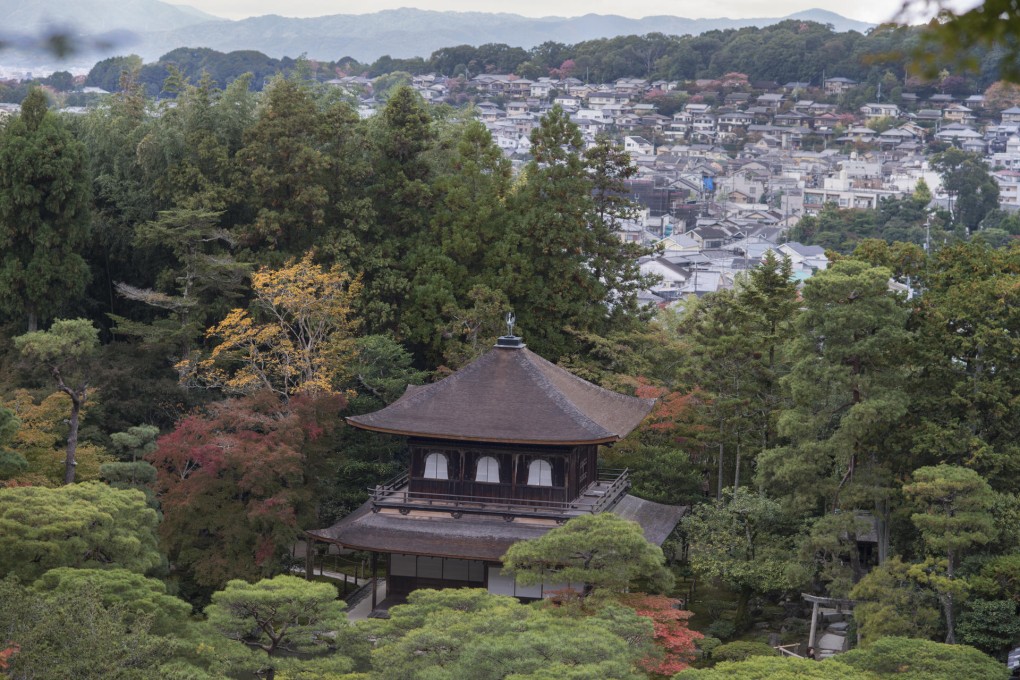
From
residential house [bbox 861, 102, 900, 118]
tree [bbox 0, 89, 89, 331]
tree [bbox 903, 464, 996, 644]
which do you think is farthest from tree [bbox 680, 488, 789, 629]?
residential house [bbox 861, 102, 900, 118]

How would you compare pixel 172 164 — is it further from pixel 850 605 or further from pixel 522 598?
pixel 850 605

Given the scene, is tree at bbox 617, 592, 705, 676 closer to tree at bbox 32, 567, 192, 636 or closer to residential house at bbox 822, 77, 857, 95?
tree at bbox 32, 567, 192, 636

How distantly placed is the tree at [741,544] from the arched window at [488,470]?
392cm

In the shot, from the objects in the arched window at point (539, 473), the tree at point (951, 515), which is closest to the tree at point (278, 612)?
the arched window at point (539, 473)

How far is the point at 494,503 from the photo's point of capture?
25.2m

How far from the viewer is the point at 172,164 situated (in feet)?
111

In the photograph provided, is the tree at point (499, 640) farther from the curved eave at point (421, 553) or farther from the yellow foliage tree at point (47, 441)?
the yellow foliage tree at point (47, 441)

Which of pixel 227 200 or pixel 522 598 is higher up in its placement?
pixel 227 200

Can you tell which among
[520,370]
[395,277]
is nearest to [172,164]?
[395,277]

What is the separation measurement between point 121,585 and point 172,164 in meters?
17.5

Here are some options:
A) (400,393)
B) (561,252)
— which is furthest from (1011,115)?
(400,393)

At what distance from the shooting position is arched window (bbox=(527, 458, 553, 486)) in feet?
82.5

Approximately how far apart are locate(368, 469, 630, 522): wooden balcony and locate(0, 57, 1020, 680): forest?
160 cm

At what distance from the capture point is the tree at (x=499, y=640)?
16.9 metres
